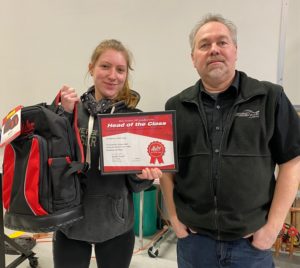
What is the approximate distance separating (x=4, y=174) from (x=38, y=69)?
87.9 inches

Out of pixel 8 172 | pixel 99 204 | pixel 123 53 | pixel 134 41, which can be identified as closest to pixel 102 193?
pixel 99 204

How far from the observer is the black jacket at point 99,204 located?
1240 millimetres

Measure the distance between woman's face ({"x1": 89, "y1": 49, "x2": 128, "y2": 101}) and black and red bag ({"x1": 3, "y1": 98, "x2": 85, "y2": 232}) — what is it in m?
0.30

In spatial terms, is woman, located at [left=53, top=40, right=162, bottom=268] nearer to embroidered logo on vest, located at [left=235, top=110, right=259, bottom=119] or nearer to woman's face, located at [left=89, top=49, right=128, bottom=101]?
woman's face, located at [left=89, top=49, right=128, bottom=101]

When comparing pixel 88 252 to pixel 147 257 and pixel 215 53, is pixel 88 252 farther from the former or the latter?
pixel 147 257

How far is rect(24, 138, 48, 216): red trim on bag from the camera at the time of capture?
1.02 metres

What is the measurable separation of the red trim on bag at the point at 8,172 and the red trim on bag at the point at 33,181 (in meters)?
0.09

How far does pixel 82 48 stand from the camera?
290cm

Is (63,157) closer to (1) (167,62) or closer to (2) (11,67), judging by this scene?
(1) (167,62)

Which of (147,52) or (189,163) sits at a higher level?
(147,52)

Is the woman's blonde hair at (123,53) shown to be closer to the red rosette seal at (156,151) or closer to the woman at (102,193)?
the woman at (102,193)

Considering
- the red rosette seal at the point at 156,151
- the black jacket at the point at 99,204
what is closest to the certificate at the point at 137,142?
the red rosette seal at the point at 156,151

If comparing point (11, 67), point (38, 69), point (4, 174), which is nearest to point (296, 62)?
point (4, 174)

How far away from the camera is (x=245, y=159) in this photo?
107 centimetres
